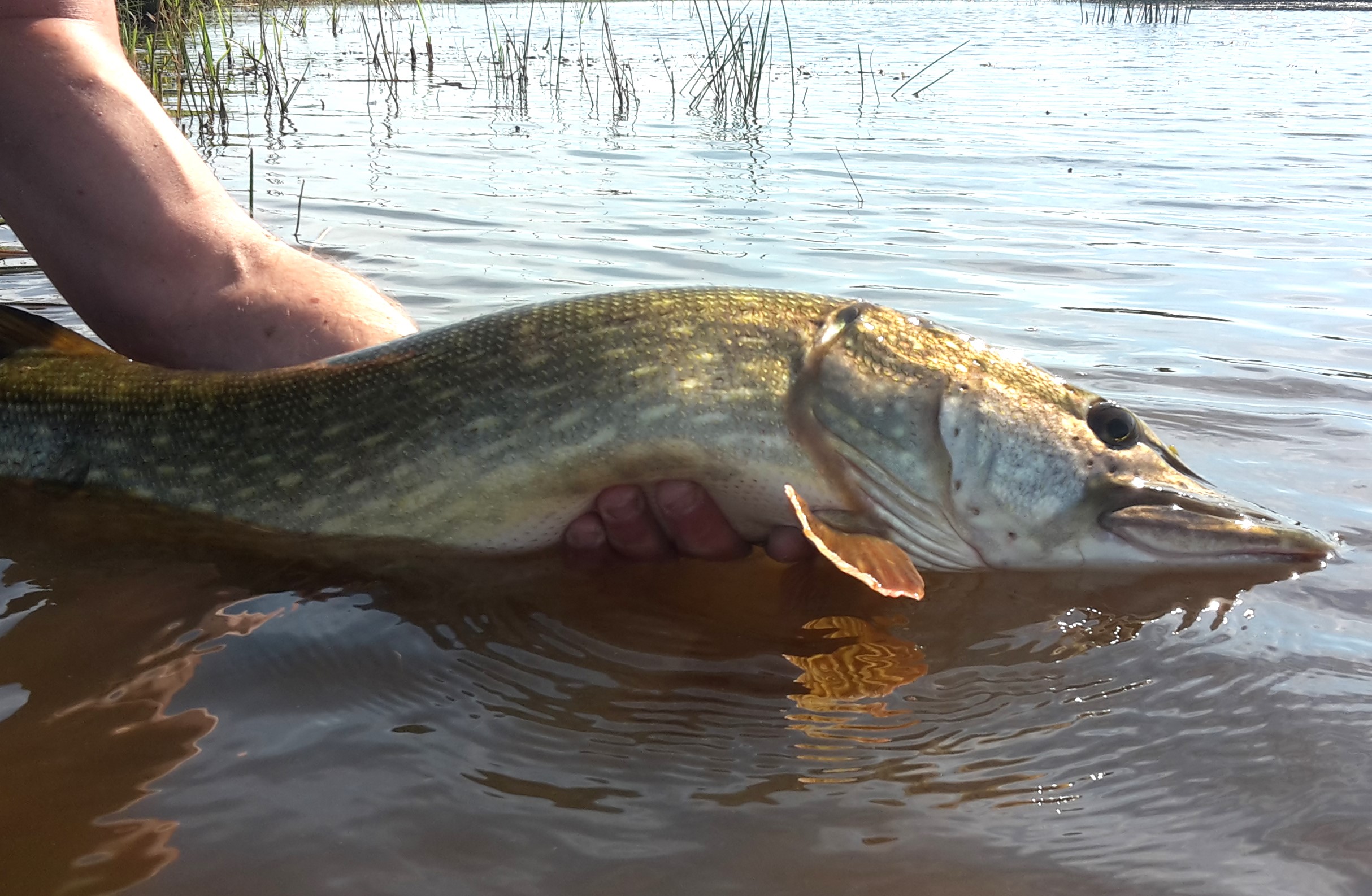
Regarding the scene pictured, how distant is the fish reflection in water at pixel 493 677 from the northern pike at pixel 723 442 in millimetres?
93

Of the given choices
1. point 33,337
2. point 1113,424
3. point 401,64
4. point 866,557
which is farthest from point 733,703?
point 401,64

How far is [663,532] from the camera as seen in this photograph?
2.30 m

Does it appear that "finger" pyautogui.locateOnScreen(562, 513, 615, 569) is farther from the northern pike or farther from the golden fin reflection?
the golden fin reflection

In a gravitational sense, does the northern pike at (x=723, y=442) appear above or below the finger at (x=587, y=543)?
above

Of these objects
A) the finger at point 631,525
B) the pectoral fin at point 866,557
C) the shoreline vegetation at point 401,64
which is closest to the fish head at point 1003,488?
the pectoral fin at point 866,557

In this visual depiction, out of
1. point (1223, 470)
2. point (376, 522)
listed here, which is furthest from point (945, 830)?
point (1223, 470)

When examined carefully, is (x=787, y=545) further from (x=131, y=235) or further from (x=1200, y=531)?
(x=131, y=235)

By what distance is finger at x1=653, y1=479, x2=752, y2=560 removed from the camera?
7.13ft

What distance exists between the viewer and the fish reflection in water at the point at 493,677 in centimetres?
151

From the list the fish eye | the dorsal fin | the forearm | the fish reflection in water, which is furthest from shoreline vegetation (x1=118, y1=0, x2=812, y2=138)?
the fish reflection in water

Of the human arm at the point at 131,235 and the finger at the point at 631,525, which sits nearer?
the finger at the point at 631,525

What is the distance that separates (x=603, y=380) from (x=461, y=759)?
82 centimetres

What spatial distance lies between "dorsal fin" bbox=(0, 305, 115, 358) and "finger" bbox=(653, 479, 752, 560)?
134 centimetres

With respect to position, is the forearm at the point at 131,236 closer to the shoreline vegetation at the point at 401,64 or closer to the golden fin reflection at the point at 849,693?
the golden fin reflection at the point at 849,693
